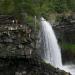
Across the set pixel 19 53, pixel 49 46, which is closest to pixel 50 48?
pixel 49 46

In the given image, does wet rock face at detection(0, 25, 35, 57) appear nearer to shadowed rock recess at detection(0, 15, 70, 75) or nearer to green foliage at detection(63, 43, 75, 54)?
shadowed rock recess at detection(0, 15, 70, 75)

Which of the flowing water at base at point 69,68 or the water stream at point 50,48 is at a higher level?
the water stream at point 50,48

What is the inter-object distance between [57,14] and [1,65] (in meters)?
16.3

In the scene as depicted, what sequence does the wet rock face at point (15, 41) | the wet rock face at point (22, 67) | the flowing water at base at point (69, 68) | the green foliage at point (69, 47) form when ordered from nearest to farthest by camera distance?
1. the wet rock face at point (15, 41)
2. the wet rock face at point (22, 67)
3. the flowing water at base at point (69, 68)
4. the green foliage at point (69, 47)

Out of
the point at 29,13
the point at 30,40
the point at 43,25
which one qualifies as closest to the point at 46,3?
the point at 43,25

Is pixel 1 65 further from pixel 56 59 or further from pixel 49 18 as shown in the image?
pixel 49 18

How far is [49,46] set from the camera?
4412 cm

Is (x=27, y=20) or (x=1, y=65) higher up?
(x=27, y=20)

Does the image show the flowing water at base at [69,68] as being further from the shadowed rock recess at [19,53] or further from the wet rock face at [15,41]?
the wet rock face at [15,41]

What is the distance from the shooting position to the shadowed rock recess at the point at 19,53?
35531 millimetres

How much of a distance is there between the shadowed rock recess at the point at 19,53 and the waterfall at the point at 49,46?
5.49 meters

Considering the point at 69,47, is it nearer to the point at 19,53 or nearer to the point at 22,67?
the point at 22,67

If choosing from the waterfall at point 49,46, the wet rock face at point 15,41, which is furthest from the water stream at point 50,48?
the wet rock face at point 15,41

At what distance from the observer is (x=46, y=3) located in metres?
48.8
